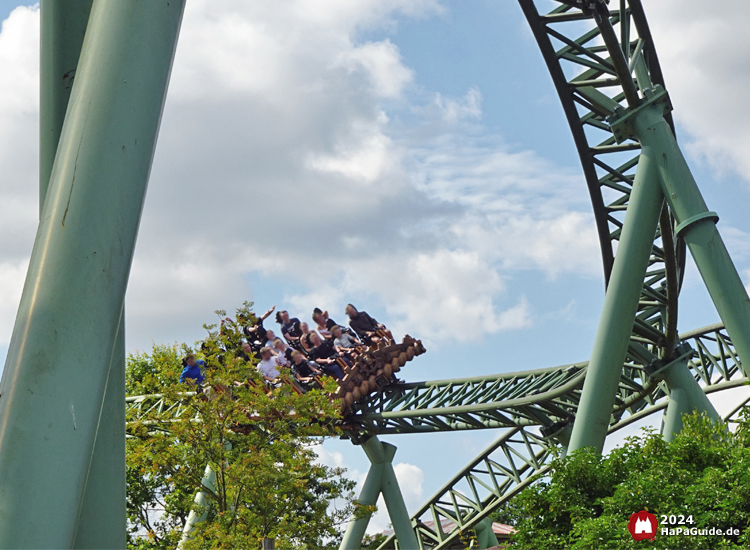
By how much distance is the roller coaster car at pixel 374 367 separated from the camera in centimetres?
1681

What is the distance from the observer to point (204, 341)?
10930mm

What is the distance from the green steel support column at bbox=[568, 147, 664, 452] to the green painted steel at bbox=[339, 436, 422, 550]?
34.4 feet

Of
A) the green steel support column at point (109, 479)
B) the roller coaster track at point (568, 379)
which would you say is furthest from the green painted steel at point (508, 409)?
the green steel support column at point (109, 479)

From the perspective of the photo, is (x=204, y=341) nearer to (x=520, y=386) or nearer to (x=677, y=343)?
(x=677, y=343)

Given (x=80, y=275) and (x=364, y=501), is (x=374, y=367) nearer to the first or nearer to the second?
(x=364, y=501)

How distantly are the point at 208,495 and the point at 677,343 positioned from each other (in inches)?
270

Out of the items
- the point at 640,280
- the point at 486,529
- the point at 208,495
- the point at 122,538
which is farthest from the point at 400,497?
the point at 122,538

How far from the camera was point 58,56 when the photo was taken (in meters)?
2.48

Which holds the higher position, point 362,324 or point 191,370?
point 362,324

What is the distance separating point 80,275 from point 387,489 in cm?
1688

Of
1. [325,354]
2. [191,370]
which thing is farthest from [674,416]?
[325,354]

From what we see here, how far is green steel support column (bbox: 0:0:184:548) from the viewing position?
1.76 metres

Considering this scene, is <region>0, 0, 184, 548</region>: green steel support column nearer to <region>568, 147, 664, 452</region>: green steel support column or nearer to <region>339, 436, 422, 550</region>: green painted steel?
<region>568, 147, 664, 452</region>: green steel support column

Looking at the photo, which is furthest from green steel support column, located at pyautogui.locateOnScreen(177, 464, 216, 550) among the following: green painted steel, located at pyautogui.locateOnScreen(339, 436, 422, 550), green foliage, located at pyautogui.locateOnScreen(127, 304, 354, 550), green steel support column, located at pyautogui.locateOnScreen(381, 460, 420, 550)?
green steel support column, located at pyautogui.locateOnScreen(381, 460, 420, 550)
